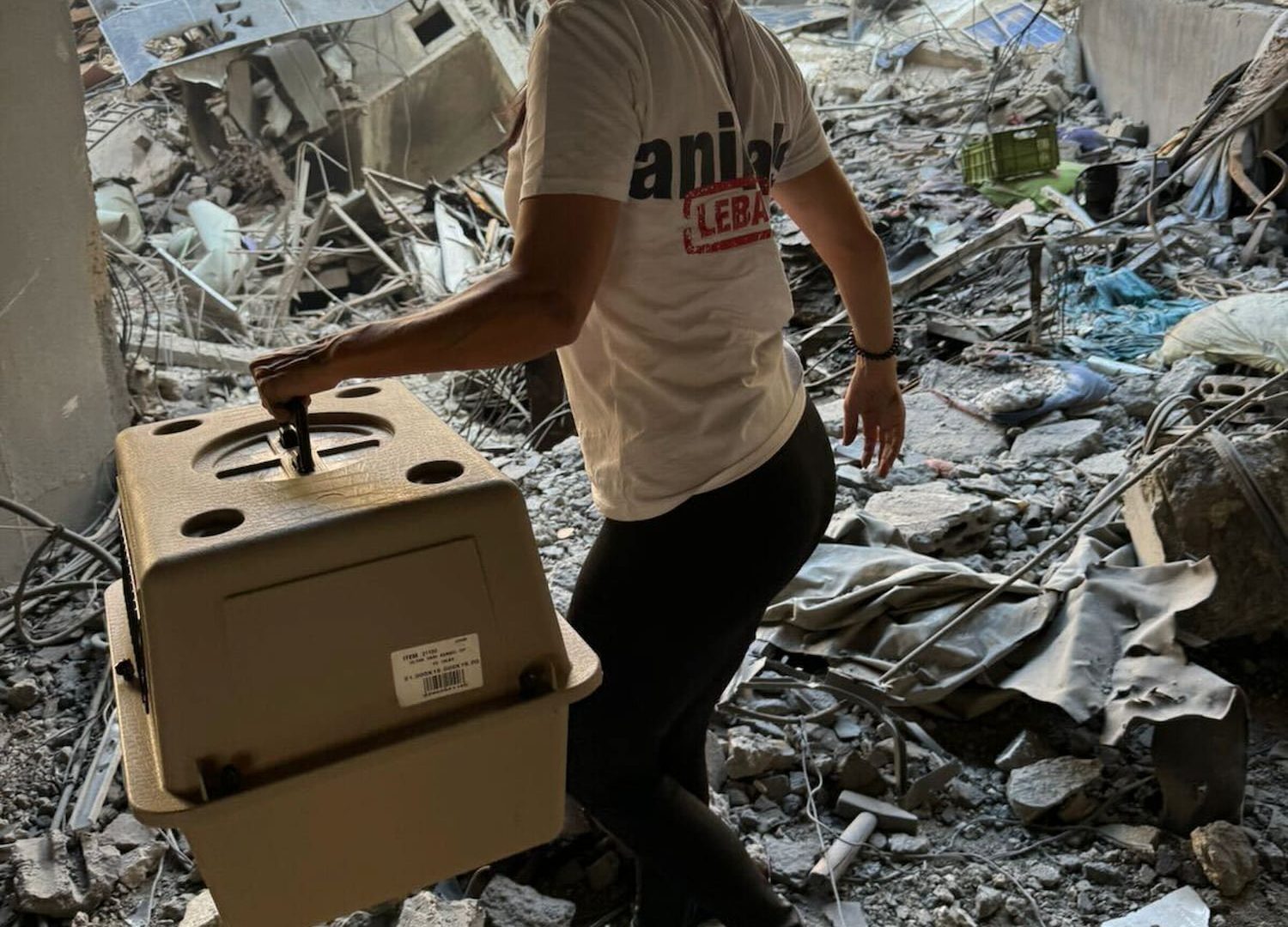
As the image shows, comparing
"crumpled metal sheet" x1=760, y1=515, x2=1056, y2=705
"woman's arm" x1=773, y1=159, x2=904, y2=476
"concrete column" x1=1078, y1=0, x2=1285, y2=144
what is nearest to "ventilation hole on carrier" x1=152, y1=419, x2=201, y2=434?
"woman's arm" x1=773, y1=159, x2=904, y2=476

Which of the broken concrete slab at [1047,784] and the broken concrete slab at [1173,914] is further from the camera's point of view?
the broken concrete slab at [1047,784]

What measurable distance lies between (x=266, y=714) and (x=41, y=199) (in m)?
3.29

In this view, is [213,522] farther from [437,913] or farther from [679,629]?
[437,913]

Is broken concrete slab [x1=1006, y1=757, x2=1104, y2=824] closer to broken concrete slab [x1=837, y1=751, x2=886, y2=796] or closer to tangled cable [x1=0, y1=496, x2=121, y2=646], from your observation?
broken concrete slab [x1=837, y1=751, x2=886, y2=796]

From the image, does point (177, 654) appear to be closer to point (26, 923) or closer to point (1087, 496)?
point (26, 923)

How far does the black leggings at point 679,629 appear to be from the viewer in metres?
1.43

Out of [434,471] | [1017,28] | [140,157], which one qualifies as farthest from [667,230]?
[1017,28]

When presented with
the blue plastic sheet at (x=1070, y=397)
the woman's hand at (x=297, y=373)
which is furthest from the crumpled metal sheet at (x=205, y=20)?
the woman's hand at (x=297, y=373)

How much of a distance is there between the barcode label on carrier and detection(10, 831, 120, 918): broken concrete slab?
1.55 metres

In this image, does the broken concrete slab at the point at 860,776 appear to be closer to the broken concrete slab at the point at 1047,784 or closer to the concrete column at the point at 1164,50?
the broken concrete slab at the point at 1047,784

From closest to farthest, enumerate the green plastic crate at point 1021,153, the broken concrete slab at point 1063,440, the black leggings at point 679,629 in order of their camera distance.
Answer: the black leggings at point 679,629, the broken concrete slab at point 1063,440, the green plastic crate at point 1021,153

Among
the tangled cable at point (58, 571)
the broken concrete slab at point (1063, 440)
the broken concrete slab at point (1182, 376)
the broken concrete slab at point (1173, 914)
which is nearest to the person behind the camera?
the broken concrete slab at point (1173, 914)

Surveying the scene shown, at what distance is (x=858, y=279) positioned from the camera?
180 cm

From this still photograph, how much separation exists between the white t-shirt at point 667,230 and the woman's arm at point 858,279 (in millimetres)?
187
